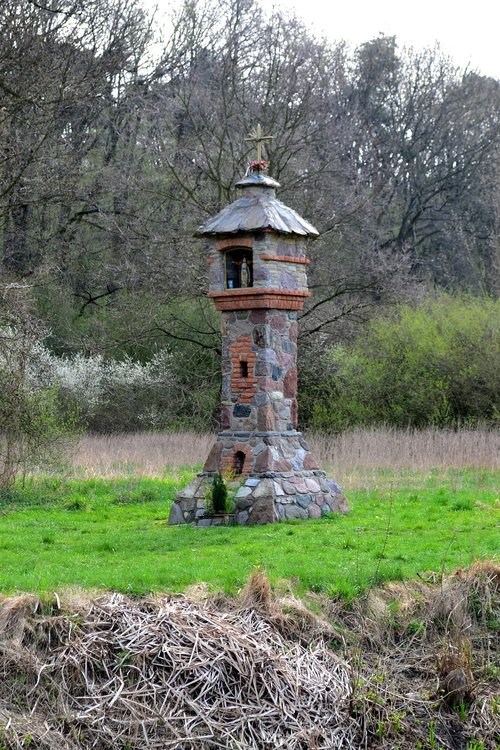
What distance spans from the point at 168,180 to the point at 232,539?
15600 millimetres

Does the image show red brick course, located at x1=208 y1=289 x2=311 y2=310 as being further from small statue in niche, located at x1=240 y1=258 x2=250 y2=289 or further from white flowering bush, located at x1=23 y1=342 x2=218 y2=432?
white flowering bush, located at x1=23 y1=342 x2=218 y2=432

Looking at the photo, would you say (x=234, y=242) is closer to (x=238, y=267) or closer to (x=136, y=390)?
(x=238, y=267)

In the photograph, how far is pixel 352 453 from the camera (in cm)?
1809

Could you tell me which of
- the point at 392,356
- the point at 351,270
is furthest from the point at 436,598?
the point at 351,270

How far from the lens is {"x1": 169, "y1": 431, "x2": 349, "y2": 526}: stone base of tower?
525 inches

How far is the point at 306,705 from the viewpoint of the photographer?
8.64m

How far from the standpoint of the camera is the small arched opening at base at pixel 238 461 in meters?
13.7

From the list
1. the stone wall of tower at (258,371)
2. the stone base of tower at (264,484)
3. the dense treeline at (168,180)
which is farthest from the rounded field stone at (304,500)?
the dense treeline at (168,180)

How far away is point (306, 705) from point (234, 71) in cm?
1866

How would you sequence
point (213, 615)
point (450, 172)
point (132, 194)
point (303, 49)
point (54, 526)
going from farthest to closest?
point (450, 172), point (132, 194), point (303, 49), point (54, 526), point (213, 615)

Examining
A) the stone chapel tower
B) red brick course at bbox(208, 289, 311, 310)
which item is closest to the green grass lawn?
the stone chapel tower

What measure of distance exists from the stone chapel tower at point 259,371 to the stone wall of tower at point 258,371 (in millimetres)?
13

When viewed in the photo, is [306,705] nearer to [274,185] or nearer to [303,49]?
[274,185]

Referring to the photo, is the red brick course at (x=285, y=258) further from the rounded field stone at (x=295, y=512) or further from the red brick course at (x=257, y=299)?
the rounded field stone at (x=295, y=512)
